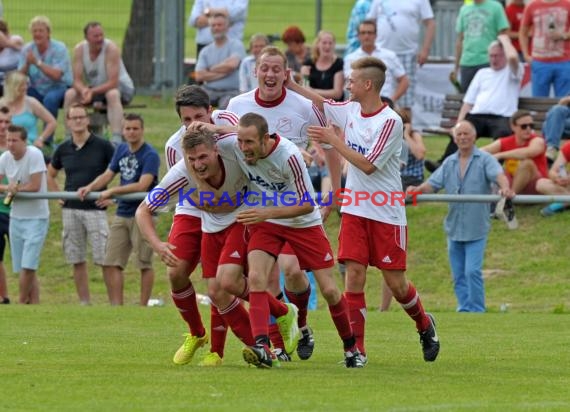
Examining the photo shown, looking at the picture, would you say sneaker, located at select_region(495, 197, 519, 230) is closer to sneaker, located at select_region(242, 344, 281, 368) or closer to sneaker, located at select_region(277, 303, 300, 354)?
sneaker, located at select_region(277, 303, 300, 354)

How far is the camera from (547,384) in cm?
905

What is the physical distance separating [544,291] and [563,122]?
264 cm

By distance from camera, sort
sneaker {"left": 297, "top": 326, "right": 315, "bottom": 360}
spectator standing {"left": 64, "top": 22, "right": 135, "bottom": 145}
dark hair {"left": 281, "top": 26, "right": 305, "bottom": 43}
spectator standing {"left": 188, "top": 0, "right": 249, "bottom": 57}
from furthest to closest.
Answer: spectator standing {"left": 188, "top": 0, "right": 249, "bottom": 57}, dark hair {"left": 281, "top": 26, "right": 305, "bottom": 43}, spectator standing {"left": 64, "top": 22, "right": 135, "bottom": 145}, sneaker {"left": 297, "top": 326, "right": 315, "bottom": 360}

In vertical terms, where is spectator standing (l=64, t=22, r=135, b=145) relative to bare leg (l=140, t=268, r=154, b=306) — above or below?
above

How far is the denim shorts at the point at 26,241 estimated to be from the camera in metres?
16.1

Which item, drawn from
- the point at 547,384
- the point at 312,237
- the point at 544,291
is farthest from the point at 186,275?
the point at 544,291

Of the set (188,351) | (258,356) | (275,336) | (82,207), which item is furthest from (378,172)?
(82,207)

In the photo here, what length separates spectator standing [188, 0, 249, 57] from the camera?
848 inches

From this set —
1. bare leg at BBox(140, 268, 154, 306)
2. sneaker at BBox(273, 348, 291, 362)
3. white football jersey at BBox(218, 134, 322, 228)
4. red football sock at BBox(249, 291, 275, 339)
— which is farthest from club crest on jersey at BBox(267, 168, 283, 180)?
bare leg at BBox(140, 268, 154, 306)

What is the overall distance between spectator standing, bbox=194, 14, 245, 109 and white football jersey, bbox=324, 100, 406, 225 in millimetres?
9822

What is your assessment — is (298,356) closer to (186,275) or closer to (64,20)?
(186,275)

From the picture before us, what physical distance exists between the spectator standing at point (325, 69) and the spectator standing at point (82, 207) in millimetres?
3719

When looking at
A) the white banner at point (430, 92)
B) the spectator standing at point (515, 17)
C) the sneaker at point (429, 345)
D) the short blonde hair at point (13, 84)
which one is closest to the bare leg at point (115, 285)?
the short blonde hair at point (13, 84)

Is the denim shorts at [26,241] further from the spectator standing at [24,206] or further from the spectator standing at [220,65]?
the spectator standing at [220,65]
